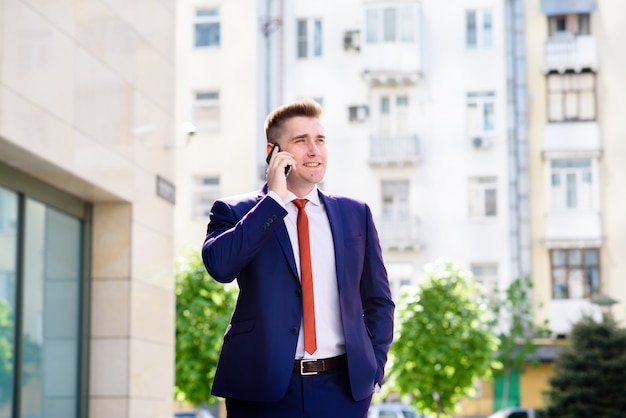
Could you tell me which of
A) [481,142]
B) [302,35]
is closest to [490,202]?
[481,142]

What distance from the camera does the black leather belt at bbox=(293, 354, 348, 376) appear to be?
3.52 m

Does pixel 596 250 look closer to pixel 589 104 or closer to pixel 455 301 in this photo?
pixel 589 104

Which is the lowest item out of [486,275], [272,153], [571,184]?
[272,153]

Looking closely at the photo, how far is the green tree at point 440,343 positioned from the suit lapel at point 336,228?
21881 mm

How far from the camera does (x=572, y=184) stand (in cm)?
3247

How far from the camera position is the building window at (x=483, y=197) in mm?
32625

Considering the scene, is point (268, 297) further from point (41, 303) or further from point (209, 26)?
point (209, 26)

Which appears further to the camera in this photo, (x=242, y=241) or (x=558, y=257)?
(x=558, y=257)

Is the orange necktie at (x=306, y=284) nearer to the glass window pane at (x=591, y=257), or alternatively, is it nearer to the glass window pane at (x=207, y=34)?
the glass window pane at (x=591, y=257)

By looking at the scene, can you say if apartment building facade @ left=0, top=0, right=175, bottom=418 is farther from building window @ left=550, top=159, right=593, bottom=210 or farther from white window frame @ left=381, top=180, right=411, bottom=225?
building window @ left=550, top=159, right=593, bottom=210

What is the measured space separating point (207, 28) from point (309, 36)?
2.98 metres

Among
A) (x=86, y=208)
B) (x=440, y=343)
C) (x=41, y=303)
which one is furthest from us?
(x=440, y=343)

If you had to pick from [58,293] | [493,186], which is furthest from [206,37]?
[58,293]

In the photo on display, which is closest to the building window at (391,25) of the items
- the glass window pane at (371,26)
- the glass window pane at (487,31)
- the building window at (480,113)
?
the glass window pane at (371,26)
